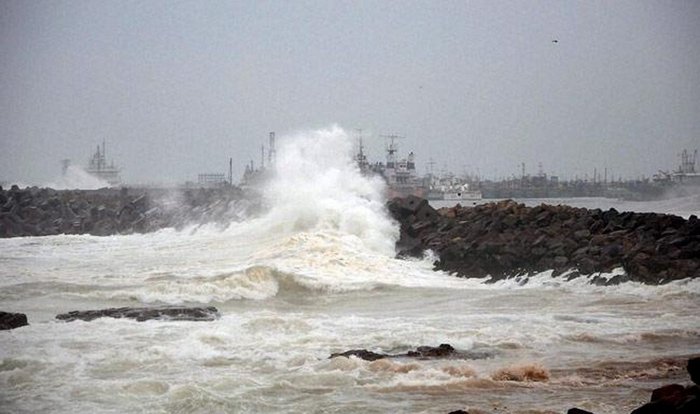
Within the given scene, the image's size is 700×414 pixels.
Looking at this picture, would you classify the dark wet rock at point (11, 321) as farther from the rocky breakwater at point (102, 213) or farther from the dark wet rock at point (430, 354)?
the rocky breakwater at point (102, 213)

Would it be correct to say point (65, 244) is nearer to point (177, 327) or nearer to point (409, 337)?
point (177, 327)

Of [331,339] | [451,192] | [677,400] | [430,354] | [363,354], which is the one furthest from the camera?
[451,192]

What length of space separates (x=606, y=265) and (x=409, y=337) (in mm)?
6935

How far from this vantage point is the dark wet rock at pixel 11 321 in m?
11.4

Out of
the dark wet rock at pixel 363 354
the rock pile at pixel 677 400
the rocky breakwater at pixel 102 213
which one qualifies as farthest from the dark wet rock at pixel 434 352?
the rocky breakwater at pixel 102 213

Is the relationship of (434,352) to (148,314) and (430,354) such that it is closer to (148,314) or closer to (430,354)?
(430,354)

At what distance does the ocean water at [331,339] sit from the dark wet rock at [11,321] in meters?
0.29

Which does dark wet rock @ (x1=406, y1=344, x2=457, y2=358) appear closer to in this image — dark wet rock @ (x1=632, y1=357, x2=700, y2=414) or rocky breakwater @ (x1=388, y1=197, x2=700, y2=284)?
dark wet rock @ (x1=632, y1=357, x2=700, y2=414)

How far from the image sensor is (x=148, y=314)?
1255 cm

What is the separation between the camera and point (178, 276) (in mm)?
18375

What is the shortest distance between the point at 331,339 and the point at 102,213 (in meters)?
32.4

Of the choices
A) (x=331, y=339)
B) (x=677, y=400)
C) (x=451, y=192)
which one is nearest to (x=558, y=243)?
(x=331, y=339)

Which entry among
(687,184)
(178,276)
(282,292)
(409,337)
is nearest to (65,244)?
(178,276)

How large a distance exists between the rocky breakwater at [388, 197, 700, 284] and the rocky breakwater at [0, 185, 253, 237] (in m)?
16.8
